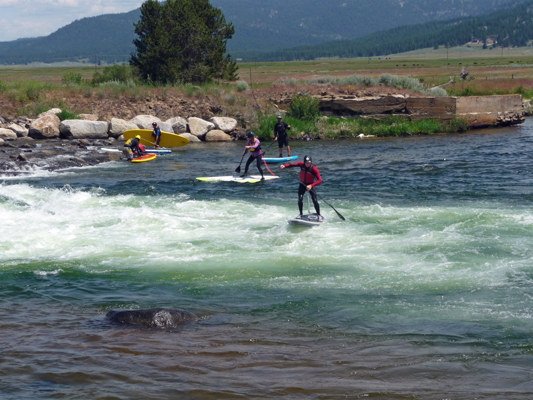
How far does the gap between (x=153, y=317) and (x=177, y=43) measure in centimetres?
3419

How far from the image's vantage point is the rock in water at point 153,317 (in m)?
8.24

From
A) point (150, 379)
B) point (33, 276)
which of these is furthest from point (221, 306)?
point (33, 276)

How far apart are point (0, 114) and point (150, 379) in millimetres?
31516

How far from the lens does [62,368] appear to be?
22.1 ft

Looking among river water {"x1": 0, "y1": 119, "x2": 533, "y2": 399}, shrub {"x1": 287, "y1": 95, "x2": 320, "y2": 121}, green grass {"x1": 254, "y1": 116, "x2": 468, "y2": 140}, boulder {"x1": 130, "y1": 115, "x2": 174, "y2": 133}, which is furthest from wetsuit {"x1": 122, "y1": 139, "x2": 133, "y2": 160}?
shrub {"x1": 287, "y1": 95, "x2": 320, "y2": 121}

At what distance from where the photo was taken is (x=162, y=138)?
3034 cm

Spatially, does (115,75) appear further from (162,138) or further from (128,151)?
(128,151)

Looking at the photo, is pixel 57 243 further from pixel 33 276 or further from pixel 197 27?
pixel 197 27

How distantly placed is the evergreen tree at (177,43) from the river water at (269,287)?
1998cm

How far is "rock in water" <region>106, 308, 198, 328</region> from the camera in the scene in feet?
27.0

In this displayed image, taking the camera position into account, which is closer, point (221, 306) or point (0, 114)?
point (221, 306)

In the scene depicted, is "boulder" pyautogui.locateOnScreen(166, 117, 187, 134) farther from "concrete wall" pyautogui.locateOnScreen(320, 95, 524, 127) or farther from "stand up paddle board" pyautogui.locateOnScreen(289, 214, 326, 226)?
"stand up paddle board" pyautogui.locateOnScreen(289, 214, 326, 226)

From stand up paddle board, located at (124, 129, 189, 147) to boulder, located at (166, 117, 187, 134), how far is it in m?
2.58

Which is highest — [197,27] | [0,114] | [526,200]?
[197,27]
